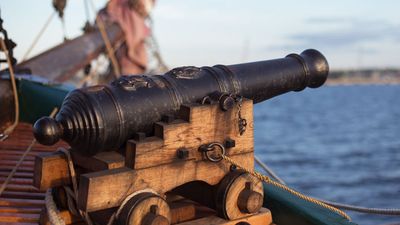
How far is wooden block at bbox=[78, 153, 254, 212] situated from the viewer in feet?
8.50

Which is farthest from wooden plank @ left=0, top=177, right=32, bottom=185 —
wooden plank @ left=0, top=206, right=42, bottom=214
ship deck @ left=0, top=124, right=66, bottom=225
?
wooden plank @ left=0, top=206, right=42, bottom=214

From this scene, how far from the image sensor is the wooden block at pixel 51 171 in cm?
295

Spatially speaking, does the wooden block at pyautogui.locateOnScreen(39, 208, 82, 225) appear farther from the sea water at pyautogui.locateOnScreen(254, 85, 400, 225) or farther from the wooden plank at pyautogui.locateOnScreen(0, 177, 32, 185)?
the sea water at pyautogui.locateOnScreen(254, 85, 400, 225)

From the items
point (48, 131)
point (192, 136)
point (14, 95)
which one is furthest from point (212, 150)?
point (14, 95)

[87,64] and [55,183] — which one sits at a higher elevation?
[87,64]

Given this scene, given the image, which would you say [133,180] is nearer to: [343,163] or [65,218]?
[65,218]

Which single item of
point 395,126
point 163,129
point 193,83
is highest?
point 193,83

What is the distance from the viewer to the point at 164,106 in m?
2.88

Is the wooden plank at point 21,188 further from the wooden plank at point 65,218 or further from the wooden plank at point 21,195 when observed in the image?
the wooden plank at point 65,218

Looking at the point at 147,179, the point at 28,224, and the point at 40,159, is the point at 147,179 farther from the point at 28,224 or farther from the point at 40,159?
the point at 28,224

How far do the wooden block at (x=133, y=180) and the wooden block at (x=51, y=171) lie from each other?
388 mm

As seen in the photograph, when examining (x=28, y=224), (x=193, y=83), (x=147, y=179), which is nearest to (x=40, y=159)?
(x=28, y=224)

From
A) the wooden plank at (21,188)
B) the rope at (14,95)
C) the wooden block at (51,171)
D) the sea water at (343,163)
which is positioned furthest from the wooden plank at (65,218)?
the sea water at (343,163)

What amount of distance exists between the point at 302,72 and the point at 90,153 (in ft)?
4.31
